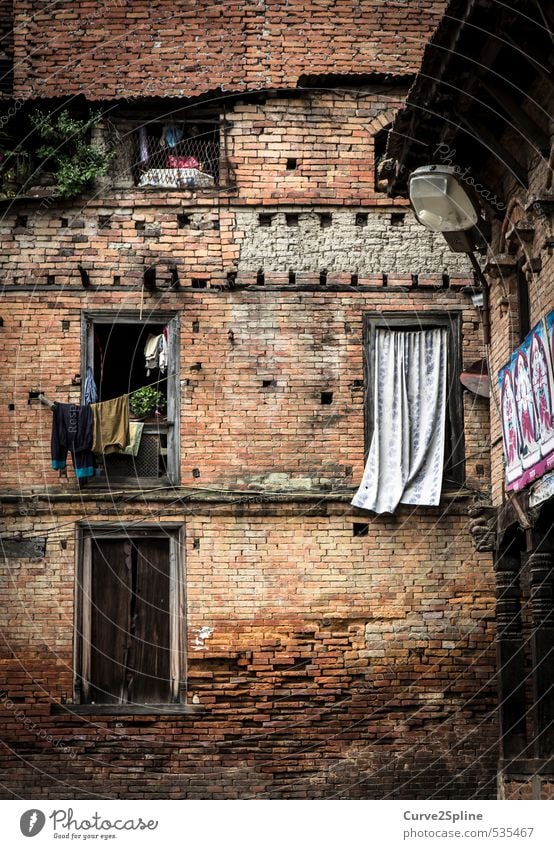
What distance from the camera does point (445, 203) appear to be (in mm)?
13320

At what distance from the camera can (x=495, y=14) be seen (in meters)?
11.4

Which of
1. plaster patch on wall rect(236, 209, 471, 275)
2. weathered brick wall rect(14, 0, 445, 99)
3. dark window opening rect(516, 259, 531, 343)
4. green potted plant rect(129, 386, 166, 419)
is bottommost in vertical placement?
dark window opening rect(516, 259, 531, 343)

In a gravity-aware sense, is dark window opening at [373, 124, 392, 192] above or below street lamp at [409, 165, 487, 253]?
above

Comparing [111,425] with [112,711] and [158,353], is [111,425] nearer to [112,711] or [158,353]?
[158,353]

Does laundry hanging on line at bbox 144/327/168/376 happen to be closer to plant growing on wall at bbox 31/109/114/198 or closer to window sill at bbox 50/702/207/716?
plant growing on wall at bbox 31/109/114/198

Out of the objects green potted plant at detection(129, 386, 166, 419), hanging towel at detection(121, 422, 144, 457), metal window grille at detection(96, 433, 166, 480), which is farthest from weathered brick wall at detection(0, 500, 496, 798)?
green potted plant at detection(129, 386, 166, 419)

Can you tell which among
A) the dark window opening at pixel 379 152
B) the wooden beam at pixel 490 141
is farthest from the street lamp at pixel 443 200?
the dark window opening at pixel 379 152

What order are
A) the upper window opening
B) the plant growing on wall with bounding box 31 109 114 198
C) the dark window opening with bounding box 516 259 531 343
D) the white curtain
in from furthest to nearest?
the upper window opening
the plant growing on wall with bounding box 31 109 114 198
the white curtain
the dark window opening with bounding box 516 259 531 343

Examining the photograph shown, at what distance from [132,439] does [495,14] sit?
747 cm

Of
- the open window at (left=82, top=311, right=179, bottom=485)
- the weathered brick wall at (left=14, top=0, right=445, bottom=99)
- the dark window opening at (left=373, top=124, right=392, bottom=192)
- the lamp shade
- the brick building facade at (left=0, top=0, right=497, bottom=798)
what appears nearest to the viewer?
the lamp shade

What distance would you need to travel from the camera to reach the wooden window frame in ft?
55.8

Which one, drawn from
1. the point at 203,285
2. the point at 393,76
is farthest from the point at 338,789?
the point at 393,76

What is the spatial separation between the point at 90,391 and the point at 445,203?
564cm

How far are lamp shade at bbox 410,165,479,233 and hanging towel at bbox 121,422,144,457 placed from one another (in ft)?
16.2
